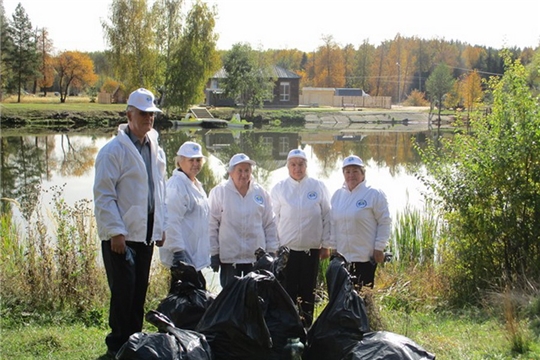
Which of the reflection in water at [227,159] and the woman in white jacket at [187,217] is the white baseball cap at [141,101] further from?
the reflection in water at [227,159]

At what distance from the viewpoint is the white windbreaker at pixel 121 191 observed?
4125mm

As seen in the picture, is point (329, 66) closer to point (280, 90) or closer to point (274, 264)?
point (280, 90)

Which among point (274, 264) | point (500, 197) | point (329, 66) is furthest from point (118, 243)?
point (329, 66)

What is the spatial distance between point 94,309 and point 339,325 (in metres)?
2.98

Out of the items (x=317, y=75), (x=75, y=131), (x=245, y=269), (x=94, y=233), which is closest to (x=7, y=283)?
(x=94, y=233)

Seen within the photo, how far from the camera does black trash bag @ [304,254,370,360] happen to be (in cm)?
379

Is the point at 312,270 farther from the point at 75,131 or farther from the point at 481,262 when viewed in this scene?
the point at 75,131

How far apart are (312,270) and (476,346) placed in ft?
5.06

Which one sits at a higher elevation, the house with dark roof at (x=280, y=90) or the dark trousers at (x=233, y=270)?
the house with dark roof at (x=280, y=90)

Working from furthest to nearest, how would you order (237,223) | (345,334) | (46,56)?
(46,56), (237,223), (345,334)

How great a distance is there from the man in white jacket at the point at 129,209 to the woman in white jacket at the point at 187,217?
28 cm

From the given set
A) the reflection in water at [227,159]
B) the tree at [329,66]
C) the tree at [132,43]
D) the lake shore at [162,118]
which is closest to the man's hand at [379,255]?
the reflection in water at [227,159]

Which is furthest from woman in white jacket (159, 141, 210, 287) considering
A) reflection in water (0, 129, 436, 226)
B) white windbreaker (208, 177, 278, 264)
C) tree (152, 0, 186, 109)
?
tree (152, 0, 186, 109)

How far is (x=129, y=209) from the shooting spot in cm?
425
